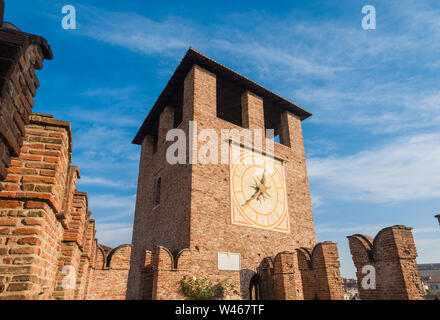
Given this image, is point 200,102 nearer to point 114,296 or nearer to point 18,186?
point 114,296

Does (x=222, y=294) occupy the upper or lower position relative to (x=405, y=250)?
lower

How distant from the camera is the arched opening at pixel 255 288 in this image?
32.5 feet

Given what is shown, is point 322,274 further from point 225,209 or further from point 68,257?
point 68,257

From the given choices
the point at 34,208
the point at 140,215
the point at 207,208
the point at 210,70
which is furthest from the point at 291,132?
the point at 34,208

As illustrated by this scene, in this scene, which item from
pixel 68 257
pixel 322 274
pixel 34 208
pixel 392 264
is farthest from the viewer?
pixel 322 274

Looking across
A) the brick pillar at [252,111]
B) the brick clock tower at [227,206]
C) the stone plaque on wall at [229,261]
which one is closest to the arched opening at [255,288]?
the brick clock tower at [227,206]

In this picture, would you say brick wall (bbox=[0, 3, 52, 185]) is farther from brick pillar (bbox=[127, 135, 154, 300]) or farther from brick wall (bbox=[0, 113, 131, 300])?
brick pillar (bbox=[127, 135, 154, 300])

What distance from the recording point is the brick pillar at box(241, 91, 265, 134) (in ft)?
41.8

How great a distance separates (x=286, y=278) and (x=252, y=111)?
7.41 m

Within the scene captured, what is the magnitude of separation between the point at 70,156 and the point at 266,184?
9.44 metres

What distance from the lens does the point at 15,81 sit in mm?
1938
